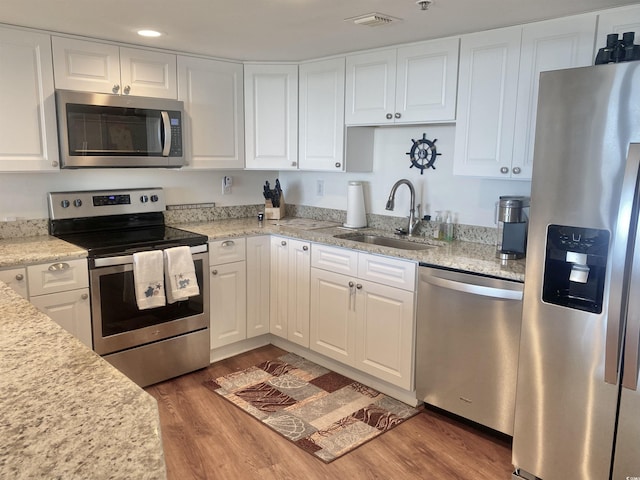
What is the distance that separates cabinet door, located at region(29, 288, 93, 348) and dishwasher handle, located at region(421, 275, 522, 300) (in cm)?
188

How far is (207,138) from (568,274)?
2.55 m

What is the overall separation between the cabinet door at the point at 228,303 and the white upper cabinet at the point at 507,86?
164 cm

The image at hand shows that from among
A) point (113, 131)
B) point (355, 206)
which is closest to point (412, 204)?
point (355, 206)

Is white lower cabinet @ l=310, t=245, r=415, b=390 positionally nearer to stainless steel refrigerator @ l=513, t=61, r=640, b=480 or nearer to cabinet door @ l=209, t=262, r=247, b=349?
cabinet door @ l=209, t=262, r=247, b=349

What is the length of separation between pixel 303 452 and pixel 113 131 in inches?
86.3

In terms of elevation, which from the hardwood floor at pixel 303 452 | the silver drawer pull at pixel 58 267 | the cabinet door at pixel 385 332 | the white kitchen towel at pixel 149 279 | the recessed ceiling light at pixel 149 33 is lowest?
the hardwood floor at pixel 303 452

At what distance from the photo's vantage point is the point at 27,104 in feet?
9.40

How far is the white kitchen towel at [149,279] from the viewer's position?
9.60 ft

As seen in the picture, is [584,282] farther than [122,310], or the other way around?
[122,310]

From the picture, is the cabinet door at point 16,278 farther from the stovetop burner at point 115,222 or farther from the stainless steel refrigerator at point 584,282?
the stainless steel refrigerator at point 584,282

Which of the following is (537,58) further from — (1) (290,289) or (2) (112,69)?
(2) (112,69)

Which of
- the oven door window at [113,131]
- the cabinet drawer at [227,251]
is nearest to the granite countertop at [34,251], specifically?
the oven door window at [113,131]

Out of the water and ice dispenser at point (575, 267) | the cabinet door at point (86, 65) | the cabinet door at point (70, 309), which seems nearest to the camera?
the water and ice dispenser at point (575, 267)

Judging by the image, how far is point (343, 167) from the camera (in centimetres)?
353
